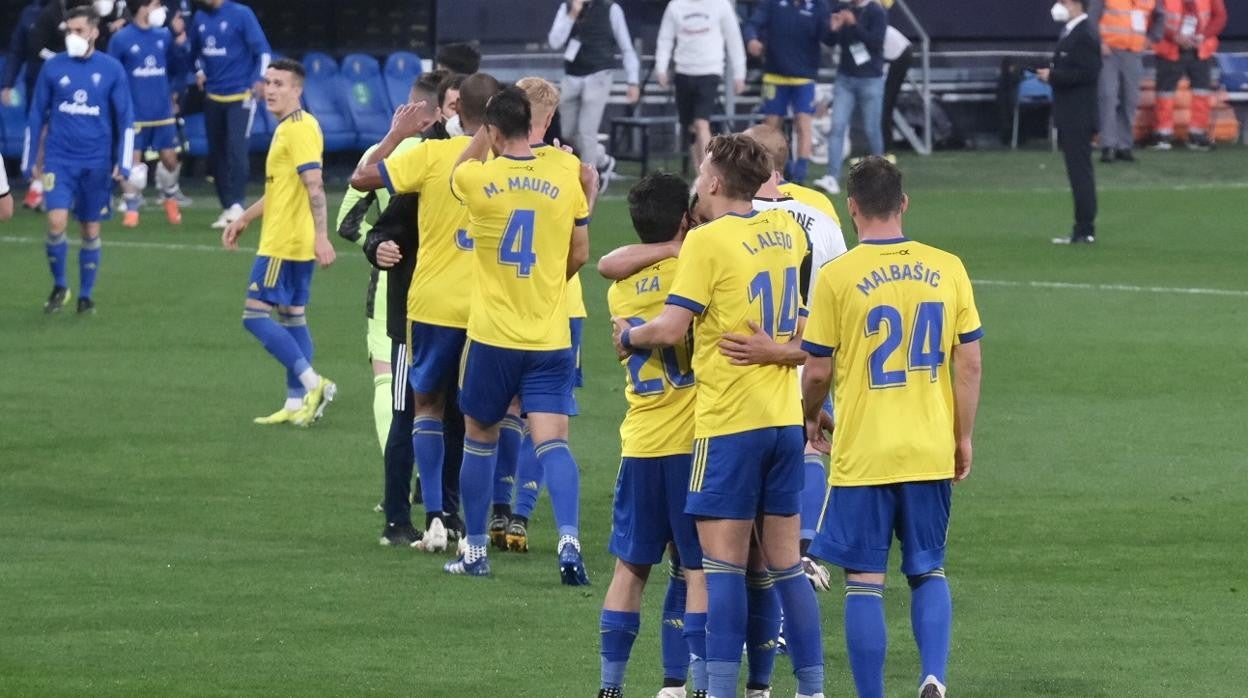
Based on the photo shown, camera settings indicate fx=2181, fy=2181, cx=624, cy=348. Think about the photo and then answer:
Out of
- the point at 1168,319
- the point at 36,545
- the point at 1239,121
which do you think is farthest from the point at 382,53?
the point at 36,545

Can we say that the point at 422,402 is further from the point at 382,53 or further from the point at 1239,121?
the point at 1239,121

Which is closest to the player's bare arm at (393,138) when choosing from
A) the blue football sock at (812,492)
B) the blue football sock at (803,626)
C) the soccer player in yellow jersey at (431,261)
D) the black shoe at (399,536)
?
the soccer player in yellow jersey at (431,261)

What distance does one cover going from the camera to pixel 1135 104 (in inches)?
1104

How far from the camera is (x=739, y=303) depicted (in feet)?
21.2

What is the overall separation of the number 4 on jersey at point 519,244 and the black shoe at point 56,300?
9195 mm

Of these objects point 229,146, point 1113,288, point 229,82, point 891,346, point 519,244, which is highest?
point 891,346

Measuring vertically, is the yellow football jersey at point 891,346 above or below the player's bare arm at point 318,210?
above

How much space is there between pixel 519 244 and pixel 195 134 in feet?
59.9

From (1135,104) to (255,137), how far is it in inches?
440

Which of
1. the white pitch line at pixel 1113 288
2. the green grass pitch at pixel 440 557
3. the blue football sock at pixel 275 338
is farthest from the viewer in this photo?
the white pitch line at pixel 1113 288

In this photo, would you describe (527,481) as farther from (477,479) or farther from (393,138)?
(393,138)

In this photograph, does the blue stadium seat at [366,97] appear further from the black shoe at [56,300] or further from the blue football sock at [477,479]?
the blue football sock at [477,479]

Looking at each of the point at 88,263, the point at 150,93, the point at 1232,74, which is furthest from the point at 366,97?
the point at 1232,74

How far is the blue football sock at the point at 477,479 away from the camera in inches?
338
